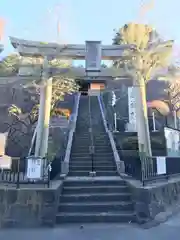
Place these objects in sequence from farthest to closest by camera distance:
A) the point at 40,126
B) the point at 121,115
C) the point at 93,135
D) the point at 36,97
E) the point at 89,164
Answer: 1. the point at 36,97
2. the point at 121,115
3. the point at 93,135
4. the point at 40,126
5. the point at 89,164

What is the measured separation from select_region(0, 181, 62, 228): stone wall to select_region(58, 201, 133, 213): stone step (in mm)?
554

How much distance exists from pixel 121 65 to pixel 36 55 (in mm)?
4192

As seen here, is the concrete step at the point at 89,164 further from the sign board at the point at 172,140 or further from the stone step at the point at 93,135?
the stone step at the point at 93,135

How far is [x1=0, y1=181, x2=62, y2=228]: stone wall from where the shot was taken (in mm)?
6914

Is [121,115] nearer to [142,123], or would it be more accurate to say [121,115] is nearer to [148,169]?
[142,123]

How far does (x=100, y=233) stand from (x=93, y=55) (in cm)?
858

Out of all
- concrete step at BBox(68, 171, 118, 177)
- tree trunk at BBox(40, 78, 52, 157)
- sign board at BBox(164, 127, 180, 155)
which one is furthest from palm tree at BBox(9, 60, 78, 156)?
concrete step at BBox(68, 171, 118, 177)

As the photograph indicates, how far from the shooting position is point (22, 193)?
23.4ft

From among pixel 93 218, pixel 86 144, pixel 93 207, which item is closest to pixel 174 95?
pixel 86 144

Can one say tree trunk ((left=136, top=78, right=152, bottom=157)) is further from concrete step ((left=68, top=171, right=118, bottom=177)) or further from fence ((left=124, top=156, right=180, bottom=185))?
concrete step ((left=68, top=171, right=118, bottom=177))

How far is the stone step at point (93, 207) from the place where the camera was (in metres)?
7.60

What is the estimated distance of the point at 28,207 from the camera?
7035 mm

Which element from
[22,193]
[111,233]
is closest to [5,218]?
[22,193]

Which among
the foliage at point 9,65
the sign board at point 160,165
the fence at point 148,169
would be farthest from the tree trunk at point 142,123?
the foliage at point 9,65
